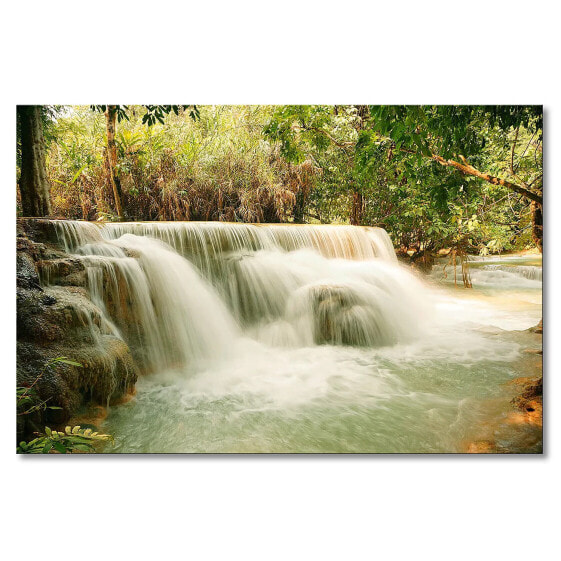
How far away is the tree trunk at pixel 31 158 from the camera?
6.30ft

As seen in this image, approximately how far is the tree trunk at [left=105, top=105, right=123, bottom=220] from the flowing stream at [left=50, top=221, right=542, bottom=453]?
0.18 metres

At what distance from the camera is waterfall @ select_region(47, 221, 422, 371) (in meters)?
2.17

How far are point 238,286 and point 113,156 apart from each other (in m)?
1.26

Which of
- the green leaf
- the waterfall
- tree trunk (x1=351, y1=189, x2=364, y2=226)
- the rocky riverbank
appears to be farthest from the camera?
tree trunk (x1=351, y1=189, x2=364, y2=226)

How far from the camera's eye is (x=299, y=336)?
8.21 feet

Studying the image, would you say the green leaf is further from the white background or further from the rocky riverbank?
the rocky riverbank

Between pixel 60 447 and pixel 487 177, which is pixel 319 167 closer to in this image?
pixel 487 177

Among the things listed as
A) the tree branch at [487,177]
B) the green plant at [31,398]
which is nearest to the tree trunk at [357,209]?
the tree branch at [487,177]

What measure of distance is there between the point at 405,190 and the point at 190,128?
1.52 meters

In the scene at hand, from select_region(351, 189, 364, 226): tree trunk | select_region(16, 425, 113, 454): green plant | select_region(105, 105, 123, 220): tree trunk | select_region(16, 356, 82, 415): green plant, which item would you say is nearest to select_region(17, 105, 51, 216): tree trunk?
select_region(105, 105, 123, 220): tree trunk

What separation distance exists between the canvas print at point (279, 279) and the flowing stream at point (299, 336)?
13 millimetres

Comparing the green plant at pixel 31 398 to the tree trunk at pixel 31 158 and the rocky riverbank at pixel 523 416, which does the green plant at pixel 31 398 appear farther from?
the rocky riverbank at pixel 523 416
